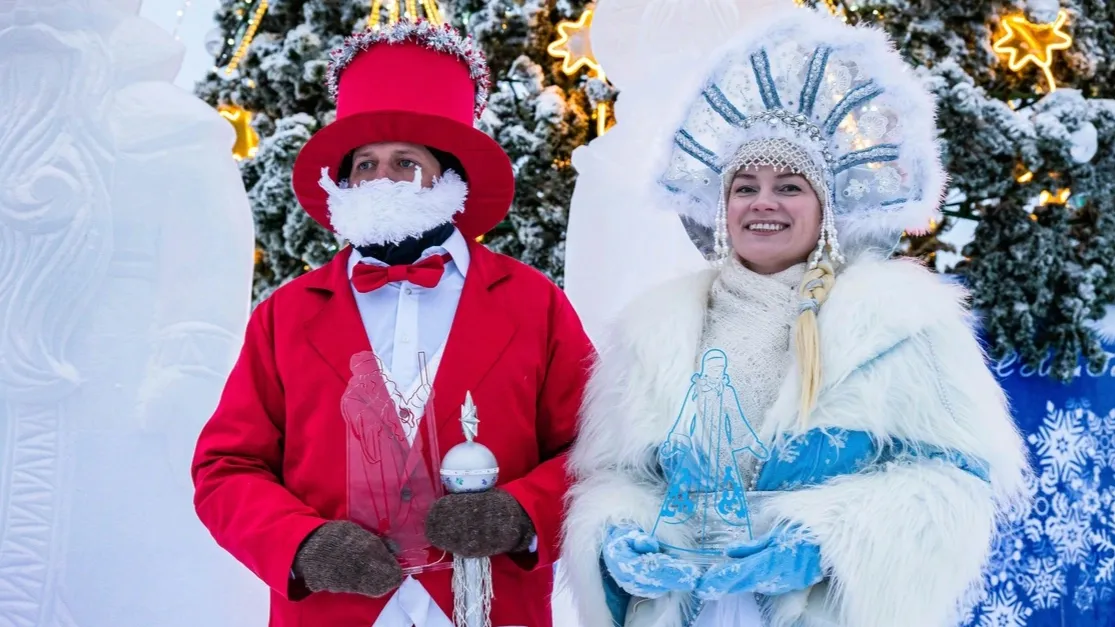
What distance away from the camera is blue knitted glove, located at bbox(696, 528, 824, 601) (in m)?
1.73

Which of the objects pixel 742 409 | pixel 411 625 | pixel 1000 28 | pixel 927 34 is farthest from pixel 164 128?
pixel 1000 28

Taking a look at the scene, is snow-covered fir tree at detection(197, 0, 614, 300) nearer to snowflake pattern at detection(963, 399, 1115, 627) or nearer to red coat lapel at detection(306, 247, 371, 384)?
red coat lapel at detection(306, 247, 371, 384)

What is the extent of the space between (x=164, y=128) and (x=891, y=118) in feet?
7.00

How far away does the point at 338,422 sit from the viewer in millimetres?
2084

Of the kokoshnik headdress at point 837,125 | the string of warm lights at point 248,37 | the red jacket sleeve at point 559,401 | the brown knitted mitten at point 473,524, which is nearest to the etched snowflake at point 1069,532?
the kokoshnik headdress at point 837,125

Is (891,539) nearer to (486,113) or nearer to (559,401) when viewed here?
(559,401)

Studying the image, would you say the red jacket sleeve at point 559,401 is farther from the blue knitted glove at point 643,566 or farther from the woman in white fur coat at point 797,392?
the blue knitted glove at point 643,566

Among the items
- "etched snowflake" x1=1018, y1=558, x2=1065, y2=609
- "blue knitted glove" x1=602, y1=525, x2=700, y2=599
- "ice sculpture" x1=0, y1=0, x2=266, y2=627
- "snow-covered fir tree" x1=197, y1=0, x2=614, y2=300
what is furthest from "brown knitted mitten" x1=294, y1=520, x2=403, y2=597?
"etched snowflake" x1=1018, y1=558, x2=1065, y2=609

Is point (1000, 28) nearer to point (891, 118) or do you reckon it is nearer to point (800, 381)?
point (891, 118)

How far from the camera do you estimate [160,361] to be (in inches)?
119

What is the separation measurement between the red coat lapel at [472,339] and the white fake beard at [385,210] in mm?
172

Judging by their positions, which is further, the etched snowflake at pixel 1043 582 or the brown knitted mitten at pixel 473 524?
the etched snowflake at pixel 1043 582

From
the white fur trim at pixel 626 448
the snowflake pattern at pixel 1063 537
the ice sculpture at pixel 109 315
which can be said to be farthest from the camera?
the snowflake pattern at pixel 1063 537

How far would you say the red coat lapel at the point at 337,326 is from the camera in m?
2.14
